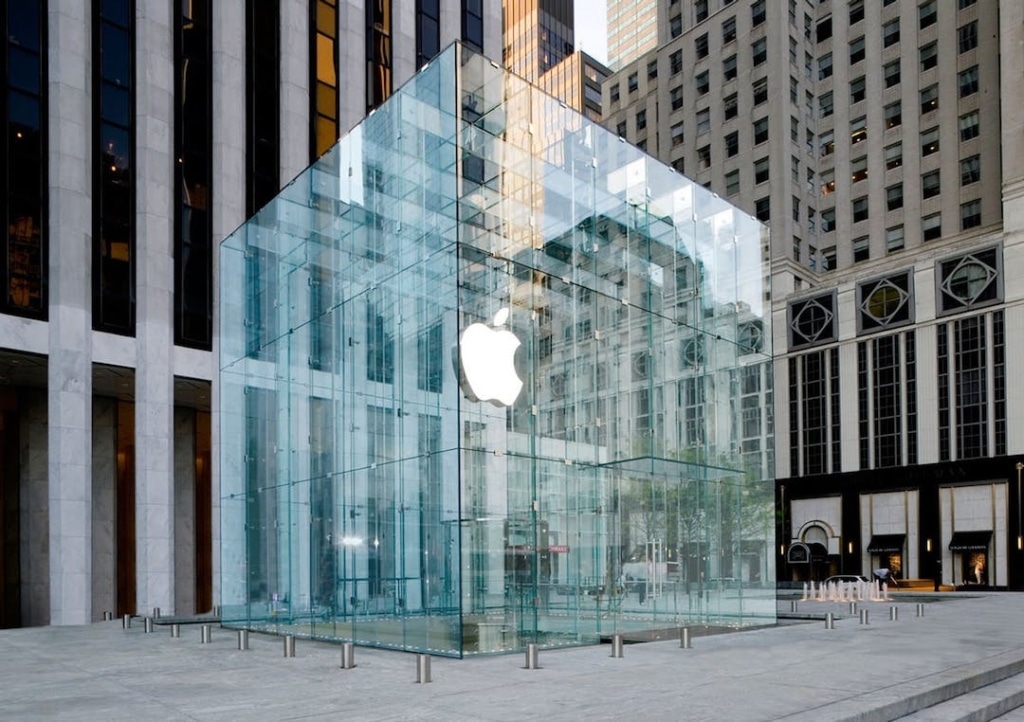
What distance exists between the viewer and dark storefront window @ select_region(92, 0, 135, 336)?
3094cm

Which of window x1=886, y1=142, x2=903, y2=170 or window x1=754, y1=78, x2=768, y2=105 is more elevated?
window x1=754, y1=78, x2=768, y2=105

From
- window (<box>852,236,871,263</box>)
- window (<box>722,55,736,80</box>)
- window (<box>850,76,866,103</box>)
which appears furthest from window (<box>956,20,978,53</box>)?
window (<box>722,55,736,80</box>)

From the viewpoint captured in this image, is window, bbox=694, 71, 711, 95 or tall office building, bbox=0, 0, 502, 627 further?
window, bbox=694, 71, 711, 95

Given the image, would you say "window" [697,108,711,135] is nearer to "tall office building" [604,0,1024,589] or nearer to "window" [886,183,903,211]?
"tall office building" [604,0,1024,589]

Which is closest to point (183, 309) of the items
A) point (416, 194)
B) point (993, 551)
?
point (416, 194)

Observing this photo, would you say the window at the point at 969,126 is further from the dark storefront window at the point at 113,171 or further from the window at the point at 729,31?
the dark storefront window at the point at 113,171

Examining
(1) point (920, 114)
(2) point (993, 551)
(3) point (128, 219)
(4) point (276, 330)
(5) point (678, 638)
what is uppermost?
(1) point (920, 114)

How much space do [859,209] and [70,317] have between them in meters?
57.3

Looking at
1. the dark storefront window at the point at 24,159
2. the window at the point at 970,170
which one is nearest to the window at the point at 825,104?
the window at the point at 970,170

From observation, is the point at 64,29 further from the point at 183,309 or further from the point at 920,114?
the point at 920,114

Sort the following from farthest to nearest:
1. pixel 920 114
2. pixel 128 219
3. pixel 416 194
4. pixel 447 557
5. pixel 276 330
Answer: pixel 920 114, pixel 128 219, pixel 276 330, pixel 416 194, pixel 447 557

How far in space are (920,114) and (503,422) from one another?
5931cm

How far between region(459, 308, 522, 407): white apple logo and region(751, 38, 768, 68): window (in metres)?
65.1

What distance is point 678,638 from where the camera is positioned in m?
18.8
